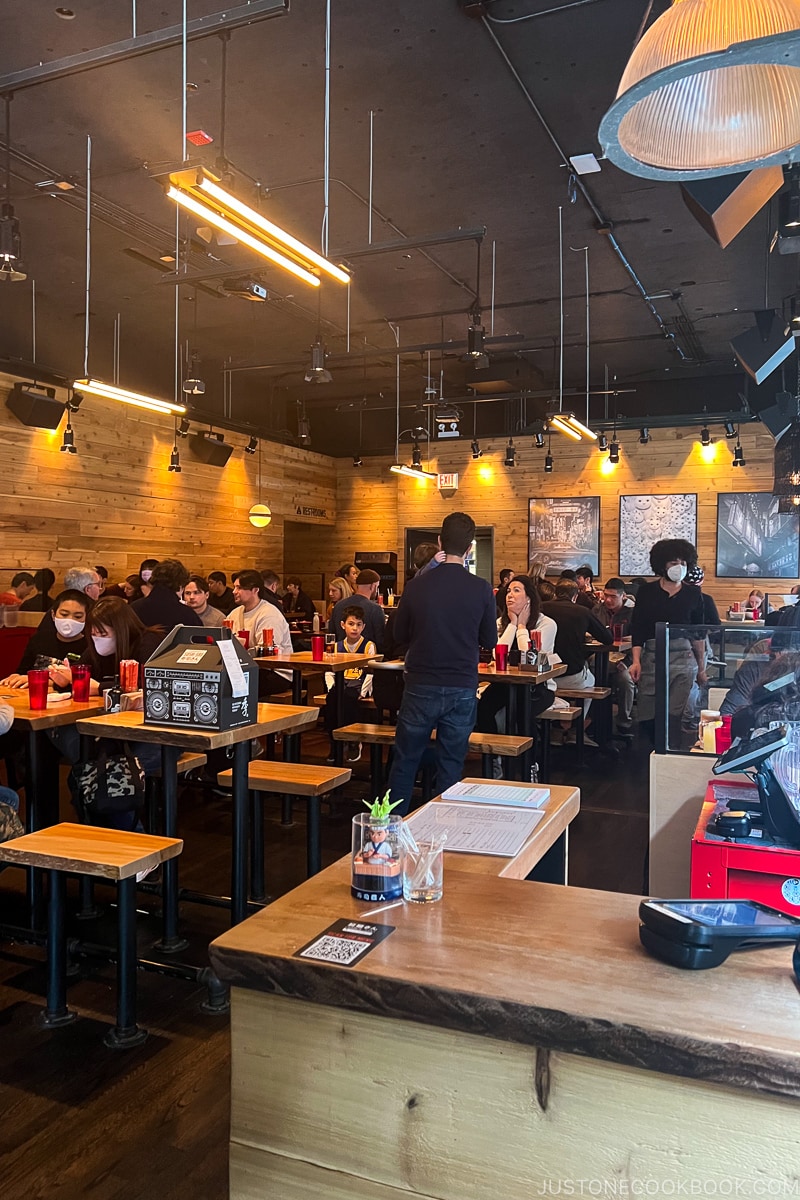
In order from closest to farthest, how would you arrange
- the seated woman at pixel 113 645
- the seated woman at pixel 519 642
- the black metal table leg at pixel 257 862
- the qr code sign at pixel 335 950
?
the qr code sign at pixel 335 950 < the black metal table leg at pixel 257 862 < the seated woman at pixel 113 645 < the seated woman at pixel 519 642

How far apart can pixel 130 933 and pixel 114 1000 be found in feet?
1.44

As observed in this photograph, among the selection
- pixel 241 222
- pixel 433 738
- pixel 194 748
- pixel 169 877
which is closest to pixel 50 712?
pixel 169 877

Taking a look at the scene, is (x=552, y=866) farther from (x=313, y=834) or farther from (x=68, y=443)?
(x=68, y=443)

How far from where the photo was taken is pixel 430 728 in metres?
4.49

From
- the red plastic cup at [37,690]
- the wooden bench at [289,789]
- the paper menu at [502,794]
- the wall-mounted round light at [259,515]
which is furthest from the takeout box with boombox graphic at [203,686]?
the wall-mounted round light at [259,515]

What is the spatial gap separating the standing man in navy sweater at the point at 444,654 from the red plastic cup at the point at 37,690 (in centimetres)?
171

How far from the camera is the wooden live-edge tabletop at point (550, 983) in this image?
0.97 meters

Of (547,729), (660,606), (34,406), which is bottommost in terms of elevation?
(547,729)

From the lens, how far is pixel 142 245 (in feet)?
24.0

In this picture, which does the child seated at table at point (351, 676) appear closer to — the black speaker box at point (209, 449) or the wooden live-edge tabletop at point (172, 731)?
the wooden live-edge tabletop at point (172, 731)

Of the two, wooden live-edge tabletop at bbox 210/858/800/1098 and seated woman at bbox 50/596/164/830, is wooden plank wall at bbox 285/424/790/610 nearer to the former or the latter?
seated woman at bbox 50/596/164/830

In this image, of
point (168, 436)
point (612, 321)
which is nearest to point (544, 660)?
point (612, 321)

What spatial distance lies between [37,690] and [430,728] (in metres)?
1.89

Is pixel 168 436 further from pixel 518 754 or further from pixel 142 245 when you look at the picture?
pixel 518 754
